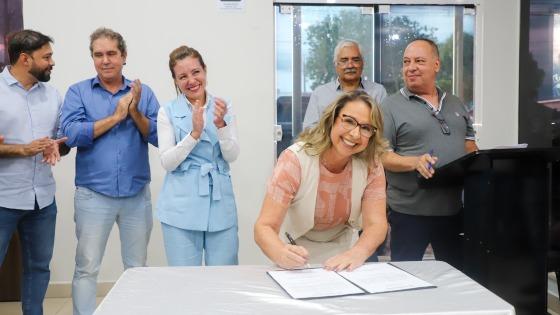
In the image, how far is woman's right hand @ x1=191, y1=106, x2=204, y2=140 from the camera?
7.42ft

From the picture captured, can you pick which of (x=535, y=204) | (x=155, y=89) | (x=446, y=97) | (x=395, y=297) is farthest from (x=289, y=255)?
(x=155, y=89)

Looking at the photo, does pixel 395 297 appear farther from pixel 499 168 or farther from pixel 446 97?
pixel 446 97

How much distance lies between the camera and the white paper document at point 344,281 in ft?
4.67

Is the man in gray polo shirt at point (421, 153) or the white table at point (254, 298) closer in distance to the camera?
the white table at point (254, 298)

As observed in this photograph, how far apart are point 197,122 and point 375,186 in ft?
2.66

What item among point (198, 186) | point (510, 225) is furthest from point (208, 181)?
point (510, 225)

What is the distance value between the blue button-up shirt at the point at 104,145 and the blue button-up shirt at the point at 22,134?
130mm

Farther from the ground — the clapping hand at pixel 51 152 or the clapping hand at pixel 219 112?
the clapping hand at pixel 219 112

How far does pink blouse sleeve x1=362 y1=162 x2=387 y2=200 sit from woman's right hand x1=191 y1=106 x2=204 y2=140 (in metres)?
0.76

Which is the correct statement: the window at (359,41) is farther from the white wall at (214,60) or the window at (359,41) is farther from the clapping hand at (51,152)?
the clapping hand at (51,152)

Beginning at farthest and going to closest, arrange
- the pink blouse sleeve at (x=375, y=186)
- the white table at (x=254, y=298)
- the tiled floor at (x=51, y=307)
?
the tiled floor at (x=51, y=307) → the pink blouse sleeve at (x=375, y=186) → the white table at (x=254, y=298)

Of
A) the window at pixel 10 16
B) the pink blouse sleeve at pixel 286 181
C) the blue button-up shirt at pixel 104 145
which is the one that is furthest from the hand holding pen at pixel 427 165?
the window at pixel 10 16

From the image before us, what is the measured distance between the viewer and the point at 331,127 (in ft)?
6.31

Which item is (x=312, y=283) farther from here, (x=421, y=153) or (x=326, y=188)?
(x=421, y=153)
